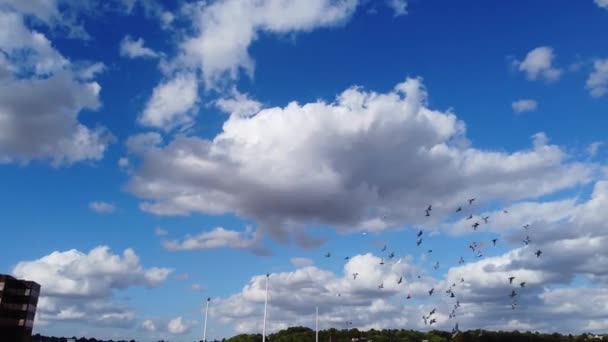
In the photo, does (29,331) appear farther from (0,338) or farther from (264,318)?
(264,318)

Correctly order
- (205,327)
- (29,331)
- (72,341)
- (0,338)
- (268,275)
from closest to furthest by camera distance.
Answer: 1. (268,275)
2. (205,327)
3. (0,338)
4. (29,331)
5. (72,341)

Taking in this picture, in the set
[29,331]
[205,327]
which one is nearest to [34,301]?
[29,331]

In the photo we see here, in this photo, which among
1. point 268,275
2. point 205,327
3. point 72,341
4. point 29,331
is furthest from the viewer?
point 72,341

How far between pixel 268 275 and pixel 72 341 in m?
109

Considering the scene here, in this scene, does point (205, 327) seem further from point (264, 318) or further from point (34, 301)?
point (34, 301)

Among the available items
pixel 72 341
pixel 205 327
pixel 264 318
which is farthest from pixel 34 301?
pixel 264 318

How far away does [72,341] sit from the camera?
198m

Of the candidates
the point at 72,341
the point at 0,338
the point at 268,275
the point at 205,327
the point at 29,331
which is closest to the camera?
the point at 268,275

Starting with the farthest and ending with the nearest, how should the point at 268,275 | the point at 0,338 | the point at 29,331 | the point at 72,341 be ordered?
1. the point at 72,341
2. the point at 29,331
3. the point at 0,338
4. the point at 268,275

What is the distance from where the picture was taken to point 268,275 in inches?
4860

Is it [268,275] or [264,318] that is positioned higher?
[268,275]

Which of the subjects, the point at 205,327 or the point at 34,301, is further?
the point at 34,301

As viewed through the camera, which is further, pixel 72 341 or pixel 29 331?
pixel 72 341

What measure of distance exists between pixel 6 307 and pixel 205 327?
6467 centimetres
